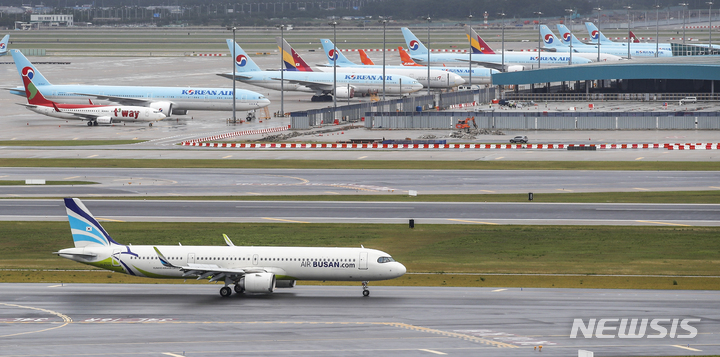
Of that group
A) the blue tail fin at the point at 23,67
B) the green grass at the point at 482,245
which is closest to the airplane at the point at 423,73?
the blue tail fin at the point at 23,67

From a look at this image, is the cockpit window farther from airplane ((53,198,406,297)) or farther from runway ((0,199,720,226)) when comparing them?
runway ((0,199,720,226))

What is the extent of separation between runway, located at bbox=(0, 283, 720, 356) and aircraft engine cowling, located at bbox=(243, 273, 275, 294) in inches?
24.8

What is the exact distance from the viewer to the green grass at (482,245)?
148 ft

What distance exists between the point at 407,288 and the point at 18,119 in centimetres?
9208

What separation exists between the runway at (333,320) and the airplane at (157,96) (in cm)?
7559

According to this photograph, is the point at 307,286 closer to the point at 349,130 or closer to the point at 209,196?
the point at 209,196

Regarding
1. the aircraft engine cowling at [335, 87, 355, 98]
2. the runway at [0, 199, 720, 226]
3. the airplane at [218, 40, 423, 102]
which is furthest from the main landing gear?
the airplane at [218, 40, 423, 102]

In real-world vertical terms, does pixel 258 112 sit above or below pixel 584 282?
above

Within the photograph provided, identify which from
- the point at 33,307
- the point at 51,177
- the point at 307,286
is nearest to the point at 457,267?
the point at 307,286

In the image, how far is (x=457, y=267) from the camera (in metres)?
47.2

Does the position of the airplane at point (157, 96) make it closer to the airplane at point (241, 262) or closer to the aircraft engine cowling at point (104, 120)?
the aircraft engine cowling at point (104, 120)

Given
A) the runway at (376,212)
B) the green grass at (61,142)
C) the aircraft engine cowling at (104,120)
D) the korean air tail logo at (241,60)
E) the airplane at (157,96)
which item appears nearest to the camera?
the runway at (376,212)

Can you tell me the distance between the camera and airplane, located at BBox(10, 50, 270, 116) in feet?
381

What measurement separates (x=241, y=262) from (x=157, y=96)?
80.8m
